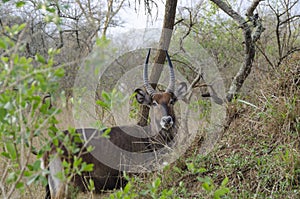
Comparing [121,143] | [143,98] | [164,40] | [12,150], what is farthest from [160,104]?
[12,150]

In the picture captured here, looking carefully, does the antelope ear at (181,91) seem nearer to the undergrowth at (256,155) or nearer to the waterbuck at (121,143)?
the waterbuck at (121,143)

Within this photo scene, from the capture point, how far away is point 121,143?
18.0 feet

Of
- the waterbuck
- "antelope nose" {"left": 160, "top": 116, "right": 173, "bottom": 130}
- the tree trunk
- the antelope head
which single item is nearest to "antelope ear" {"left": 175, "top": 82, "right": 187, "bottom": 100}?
the waterbuck

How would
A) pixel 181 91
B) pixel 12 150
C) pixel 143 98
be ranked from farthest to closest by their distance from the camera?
pixel 181 91 → pixel 143 98 → pixel 12 150

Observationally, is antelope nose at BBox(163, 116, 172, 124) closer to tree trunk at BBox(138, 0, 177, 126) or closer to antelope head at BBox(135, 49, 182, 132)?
antelope head at BBox(135, 49, 182, 132)

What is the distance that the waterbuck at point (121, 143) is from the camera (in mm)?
4812

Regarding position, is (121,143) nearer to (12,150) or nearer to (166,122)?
(166,122)

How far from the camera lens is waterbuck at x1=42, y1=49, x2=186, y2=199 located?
4812 millimetres

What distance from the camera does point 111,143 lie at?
5.41 m

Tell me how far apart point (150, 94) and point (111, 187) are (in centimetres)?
168

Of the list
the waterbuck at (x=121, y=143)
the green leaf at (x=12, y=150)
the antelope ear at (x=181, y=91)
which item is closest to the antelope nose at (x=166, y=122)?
the waterbuck at (x=121, y=143)

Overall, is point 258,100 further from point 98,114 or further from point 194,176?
point 98,114

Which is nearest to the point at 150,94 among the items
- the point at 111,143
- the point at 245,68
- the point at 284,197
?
the point at 111,143

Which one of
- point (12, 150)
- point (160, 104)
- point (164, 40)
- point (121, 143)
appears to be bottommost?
point (121, 143)
